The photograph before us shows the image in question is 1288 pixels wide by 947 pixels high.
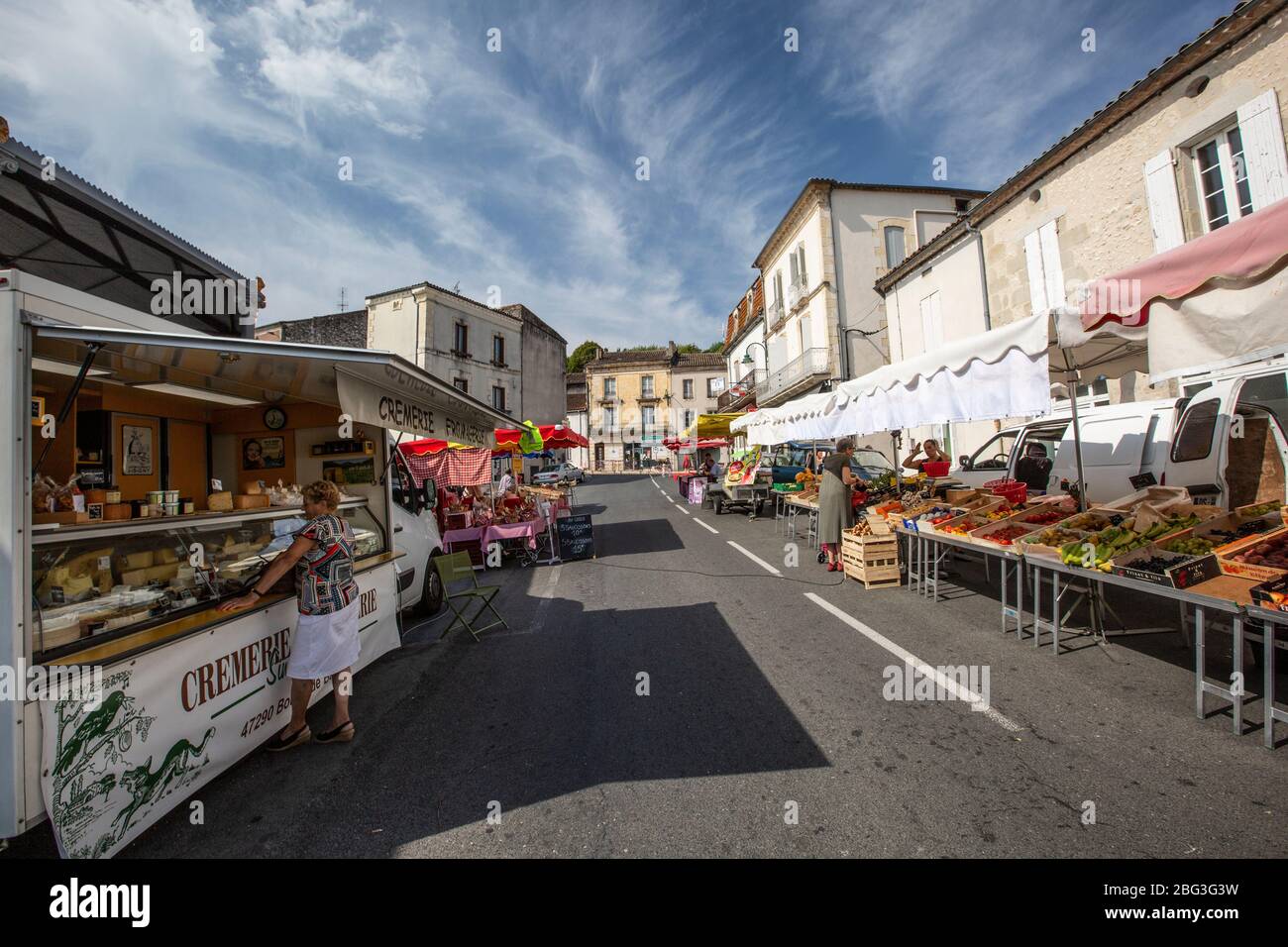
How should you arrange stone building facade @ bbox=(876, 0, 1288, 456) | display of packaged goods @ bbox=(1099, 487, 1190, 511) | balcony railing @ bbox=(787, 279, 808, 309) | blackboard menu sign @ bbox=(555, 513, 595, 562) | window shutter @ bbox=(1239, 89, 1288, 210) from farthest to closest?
balcony railing @ bbox=(787, 279, 808, 309)
blackboard menu sign @ bbox=(555, 513, 595, 562)
stone building facade @ bbox=(876, 0, 1288, 456)
window shutter @ bbox=(1239, 89, 1288, 210)
display of packaged goods @ bbox=(1099, 487, 1190, 511)

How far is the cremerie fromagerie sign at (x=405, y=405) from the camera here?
398 centimetres

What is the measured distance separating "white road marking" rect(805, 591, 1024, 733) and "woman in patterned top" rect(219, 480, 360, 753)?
429 centimetres

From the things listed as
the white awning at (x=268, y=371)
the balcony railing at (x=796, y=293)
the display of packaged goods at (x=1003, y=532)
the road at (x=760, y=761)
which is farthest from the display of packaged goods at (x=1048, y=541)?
the balcony railing at (x=796, y=293)

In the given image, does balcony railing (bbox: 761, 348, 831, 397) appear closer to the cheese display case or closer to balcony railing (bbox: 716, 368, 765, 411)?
balcony railing (bbox: 716, 368, 765, 411)

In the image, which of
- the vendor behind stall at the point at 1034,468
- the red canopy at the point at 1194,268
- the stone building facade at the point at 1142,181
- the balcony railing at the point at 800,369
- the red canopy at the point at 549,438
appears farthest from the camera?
the balcony railing at the point at 800,369

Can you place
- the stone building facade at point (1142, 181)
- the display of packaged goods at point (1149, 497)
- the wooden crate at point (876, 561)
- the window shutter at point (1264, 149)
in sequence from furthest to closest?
1. the stone building facade at point (1142, 181)
2. the window shutter at point (1264, 149)
3. the wooden crate at point (876, 561)
4. the display of packaged goods at point (1149, 497)

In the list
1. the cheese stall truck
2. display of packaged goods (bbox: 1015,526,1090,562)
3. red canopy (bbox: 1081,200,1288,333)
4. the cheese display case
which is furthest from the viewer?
display of packaged goods (bbox: 1015,526,1090,562)

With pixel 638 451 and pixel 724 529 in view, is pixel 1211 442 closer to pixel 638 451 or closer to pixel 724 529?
pixel 724 529

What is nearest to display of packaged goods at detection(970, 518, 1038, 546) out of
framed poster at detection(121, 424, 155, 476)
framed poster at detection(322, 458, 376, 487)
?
framed poster at detection(322, 458, 376, 487)

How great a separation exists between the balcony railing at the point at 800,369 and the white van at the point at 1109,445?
1476cm

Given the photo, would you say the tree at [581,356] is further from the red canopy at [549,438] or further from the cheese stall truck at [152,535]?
the cheese stall truck at [152,535]

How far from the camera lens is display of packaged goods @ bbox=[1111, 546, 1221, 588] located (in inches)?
137
